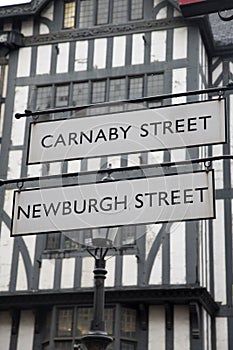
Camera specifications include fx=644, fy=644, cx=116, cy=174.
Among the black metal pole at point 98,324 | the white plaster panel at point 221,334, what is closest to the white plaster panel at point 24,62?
the white plaster panel at point 221,334

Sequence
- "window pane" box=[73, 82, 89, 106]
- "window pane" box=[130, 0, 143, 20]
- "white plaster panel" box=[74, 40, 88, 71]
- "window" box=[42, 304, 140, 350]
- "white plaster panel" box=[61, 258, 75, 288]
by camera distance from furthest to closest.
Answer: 1. "window pane" box=[130, 0, 143, 20]
2. "white plaster panel" box=[74, 40, 88, 71]
3. "window pane" box=[73, 82, 89, 106]
4. "white plaster panel" box=[61, 258, 75, 288]
5. "window" box=[42, 304, 140, 350]

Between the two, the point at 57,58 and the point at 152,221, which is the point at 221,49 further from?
the point at 152,221

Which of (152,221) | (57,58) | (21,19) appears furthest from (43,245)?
(152,221)

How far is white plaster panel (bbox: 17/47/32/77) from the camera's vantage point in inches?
672

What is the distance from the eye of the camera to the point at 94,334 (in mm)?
5695

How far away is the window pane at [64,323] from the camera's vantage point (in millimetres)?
14484

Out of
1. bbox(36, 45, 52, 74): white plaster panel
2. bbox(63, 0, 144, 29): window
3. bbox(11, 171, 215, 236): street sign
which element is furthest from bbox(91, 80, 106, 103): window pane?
bbox(11, 171, 215, 236): street sign

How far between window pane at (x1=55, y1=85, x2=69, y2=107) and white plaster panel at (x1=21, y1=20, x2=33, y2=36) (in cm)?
A: 189

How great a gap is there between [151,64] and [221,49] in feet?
8.72

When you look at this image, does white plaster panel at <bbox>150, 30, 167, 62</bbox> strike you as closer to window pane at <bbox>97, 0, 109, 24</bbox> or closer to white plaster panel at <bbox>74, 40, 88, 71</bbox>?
window pane at <bbox>97, 0, 109, 24</bbox>

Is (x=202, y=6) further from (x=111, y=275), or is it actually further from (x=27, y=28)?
(x=27, y=28)

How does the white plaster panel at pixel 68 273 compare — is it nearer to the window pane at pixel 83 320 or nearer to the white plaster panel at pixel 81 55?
the window pane at pixel 83 320

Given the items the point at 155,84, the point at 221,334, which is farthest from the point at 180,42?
the point at 221,334

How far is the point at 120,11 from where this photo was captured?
17141 mm
